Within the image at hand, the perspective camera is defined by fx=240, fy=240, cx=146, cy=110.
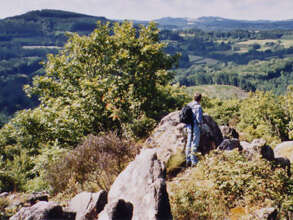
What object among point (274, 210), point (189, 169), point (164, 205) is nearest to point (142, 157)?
point (164, 205)

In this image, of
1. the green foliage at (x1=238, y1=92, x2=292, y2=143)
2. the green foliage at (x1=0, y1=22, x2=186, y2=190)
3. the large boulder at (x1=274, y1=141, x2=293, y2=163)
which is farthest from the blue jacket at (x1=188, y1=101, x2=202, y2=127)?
the green foliage at (x1=238, y1=92, x2=292, y2=143)

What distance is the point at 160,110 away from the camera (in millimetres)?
16703

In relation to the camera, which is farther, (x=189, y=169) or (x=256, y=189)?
(x=189, y=169)

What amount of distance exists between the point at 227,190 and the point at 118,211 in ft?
10.9

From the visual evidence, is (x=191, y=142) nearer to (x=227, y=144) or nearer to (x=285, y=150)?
(x=227, y=144)

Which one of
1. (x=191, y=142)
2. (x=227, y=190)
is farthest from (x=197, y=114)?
(x=227, y=190)

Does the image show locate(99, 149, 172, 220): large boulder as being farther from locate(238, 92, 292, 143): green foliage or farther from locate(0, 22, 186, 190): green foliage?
locate(238, 92, 292, 143): green foliage

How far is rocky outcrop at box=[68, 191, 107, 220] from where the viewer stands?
19.8 ft

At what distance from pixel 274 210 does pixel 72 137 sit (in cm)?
964

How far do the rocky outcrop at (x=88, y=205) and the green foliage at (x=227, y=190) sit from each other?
6.31 feet

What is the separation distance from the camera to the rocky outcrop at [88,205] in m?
6.03

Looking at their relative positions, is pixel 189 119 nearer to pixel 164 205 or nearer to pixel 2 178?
pixel 164 205

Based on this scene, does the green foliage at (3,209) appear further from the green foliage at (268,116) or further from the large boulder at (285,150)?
the green foliage at (268,116)

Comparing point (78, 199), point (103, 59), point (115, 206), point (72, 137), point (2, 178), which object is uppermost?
point (103, 59)
